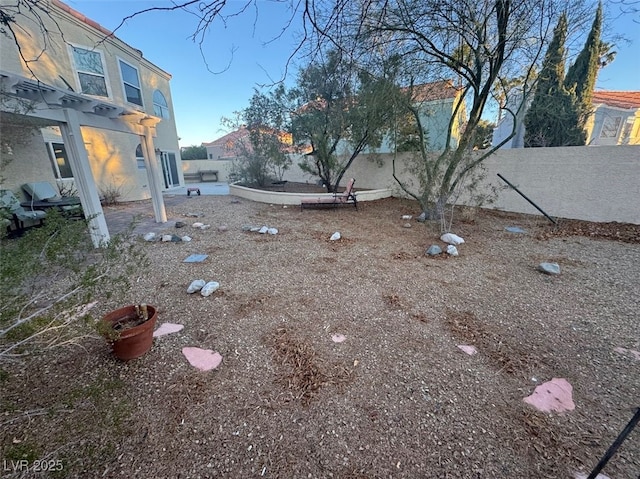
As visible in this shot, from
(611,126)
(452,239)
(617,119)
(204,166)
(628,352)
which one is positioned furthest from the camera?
(204,166)

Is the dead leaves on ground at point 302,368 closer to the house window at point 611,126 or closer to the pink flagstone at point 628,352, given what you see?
the pink flagstone at point 628,352

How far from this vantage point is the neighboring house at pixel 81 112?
11.9ft

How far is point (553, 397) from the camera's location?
5.88 ft

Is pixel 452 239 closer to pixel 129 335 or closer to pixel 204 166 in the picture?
pixel 129 335

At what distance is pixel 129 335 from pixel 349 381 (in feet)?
5.57

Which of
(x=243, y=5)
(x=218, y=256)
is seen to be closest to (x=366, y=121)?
(x=218, y=256)

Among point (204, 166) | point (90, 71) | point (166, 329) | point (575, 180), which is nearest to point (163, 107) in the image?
point (90, 71)

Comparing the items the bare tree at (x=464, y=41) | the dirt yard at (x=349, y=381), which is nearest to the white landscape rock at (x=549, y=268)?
the dirt yard at (x=349, y=381)

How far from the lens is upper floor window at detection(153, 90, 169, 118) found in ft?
34.5

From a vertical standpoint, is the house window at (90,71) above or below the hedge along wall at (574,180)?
above

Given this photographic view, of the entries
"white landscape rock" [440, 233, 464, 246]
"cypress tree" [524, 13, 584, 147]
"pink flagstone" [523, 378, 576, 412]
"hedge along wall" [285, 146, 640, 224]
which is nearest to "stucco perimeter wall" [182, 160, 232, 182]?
"hedge along wall" [285, 146, 640, 224]

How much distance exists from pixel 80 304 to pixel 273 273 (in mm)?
2195

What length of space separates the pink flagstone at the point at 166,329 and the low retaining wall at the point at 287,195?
255 inches

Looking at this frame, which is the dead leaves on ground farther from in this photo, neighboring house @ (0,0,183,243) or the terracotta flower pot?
neighboring house @ (0,0,183,243)
